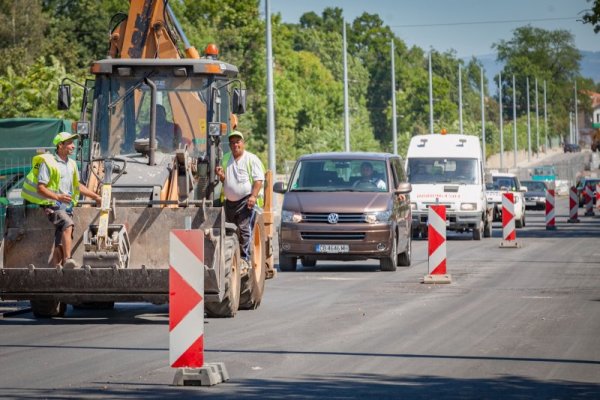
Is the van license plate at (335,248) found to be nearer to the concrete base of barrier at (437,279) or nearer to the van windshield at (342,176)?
the van windshield at (342,176)

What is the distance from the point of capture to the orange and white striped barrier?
10508 millimetres

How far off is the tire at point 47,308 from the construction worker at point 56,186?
0.82 meters

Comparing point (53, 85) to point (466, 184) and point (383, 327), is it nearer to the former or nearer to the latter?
point (466, 184)

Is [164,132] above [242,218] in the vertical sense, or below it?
above

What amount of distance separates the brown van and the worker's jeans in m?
6.79

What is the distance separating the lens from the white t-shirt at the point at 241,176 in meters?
17.1

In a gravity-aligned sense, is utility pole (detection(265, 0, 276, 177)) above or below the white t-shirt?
above

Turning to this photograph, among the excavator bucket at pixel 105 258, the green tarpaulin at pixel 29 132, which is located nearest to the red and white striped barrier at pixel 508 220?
the green tarpaulin at pixel 29 132

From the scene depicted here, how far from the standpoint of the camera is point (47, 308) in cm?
1620

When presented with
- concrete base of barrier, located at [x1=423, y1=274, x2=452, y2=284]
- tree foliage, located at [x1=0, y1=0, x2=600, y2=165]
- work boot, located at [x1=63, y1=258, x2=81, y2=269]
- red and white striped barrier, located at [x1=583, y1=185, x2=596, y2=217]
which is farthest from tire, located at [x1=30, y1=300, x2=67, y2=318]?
red and white striped barrier, located at [x1=583, y1=185, x2=596, y2=217]

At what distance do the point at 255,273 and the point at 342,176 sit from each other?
7.84 metres

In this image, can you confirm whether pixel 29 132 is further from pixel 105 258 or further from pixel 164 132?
pixel 105 258

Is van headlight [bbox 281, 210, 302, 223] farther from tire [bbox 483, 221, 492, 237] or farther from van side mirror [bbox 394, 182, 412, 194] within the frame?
tire [bbox 483, 221, 492, 237]

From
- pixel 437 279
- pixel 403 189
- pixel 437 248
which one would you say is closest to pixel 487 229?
pixel 403 189
